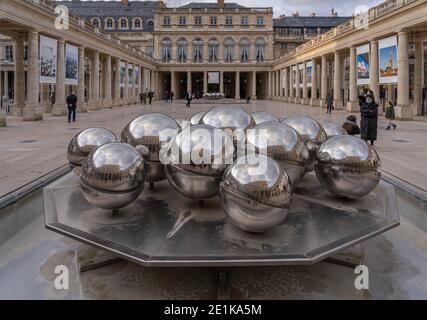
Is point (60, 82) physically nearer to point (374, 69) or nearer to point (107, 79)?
point (107, 79)

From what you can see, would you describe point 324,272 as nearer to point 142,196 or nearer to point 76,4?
point 142,196

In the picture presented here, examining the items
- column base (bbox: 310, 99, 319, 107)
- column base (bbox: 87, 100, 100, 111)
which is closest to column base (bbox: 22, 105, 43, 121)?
column base (bbox: 87, 100, 100, 111)

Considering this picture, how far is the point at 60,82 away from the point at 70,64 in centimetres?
160

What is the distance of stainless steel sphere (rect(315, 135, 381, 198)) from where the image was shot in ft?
16.0

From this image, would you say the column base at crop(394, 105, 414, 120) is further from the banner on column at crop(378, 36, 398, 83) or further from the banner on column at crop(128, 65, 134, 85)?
the banner on column at crop(128, 65, 134, 85)

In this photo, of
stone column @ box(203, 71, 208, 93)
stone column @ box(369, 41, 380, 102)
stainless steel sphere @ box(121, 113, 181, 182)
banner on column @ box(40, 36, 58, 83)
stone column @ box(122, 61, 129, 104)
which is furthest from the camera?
stone column @ box(203, 71, 208, 93)

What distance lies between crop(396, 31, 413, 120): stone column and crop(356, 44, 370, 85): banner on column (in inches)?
168

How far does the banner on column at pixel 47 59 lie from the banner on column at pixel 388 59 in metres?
22.5

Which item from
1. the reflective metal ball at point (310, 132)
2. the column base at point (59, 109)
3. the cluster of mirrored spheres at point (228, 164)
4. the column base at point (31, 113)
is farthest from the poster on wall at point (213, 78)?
the cluster of mirrored spheres at point (228, 164)

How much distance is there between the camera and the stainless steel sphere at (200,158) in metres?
4.26

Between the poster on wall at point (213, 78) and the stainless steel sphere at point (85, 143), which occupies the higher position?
the poster on wall at point (213, 78)

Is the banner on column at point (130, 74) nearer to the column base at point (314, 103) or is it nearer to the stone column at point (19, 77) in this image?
the column base at point (314, 103)

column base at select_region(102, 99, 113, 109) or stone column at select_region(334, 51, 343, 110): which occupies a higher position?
stone column at select_region(334, 51, 343, 110)
